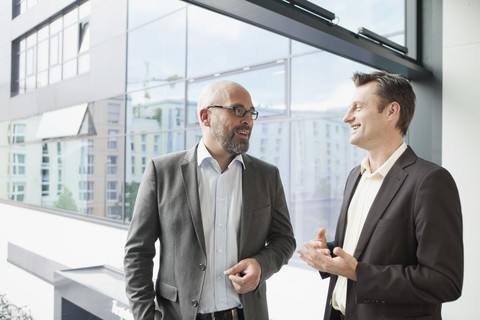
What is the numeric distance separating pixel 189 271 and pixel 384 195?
2.76ft

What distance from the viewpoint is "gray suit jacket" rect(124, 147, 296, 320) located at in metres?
1.58

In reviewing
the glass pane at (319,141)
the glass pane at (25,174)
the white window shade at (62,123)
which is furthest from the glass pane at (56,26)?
the glass pane at (319,141)

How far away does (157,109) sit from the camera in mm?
9664

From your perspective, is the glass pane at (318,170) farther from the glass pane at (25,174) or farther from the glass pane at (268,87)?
the glass pane at (25,174)

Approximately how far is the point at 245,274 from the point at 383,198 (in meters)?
0.64

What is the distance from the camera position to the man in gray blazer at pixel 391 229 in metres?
1.36

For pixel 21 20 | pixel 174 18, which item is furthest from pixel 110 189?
pixel 21 20

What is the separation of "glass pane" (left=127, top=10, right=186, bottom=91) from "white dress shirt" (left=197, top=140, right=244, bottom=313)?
758cm

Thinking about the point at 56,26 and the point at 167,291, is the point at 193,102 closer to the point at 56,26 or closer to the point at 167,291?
the point at 56,26

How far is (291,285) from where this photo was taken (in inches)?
211

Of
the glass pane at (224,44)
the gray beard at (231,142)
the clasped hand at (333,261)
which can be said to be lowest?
the clasped hand at (333,261)

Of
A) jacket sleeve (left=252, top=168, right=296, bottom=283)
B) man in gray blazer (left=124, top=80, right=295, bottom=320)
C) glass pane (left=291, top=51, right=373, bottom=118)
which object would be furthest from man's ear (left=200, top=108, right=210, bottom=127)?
glass pane (left=291, top=51, right=373, bottom=118)

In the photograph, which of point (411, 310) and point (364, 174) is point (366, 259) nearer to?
point (411, 310)

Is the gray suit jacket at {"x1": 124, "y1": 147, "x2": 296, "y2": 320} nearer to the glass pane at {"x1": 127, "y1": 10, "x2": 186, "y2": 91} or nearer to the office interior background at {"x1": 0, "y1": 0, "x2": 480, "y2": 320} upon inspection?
the office interior background at {"x1": 0, "y1": 0, "x2": 480, "y2": 320}
